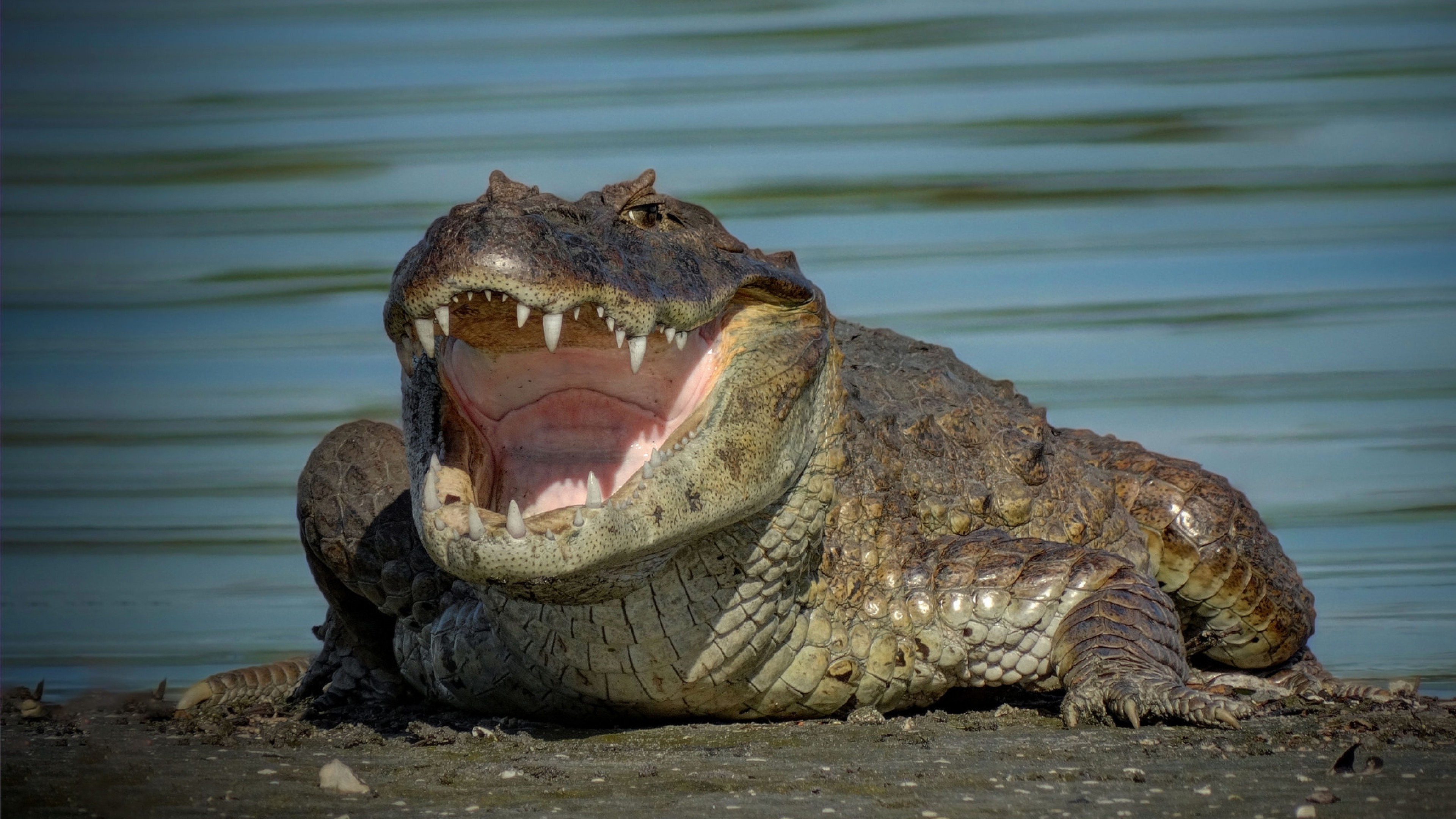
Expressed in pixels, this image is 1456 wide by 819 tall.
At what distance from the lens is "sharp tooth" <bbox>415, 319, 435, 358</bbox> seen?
282 centimetres

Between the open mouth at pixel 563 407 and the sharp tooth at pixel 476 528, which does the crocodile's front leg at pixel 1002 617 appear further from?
the sharp tooth at pixel 476 528

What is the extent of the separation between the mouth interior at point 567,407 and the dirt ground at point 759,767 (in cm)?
62

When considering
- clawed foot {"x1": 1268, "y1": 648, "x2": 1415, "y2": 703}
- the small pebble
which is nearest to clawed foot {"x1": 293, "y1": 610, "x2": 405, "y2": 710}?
the small pebble

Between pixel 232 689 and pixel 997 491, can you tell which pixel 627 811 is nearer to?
pixel 997 491

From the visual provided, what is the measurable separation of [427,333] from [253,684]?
2746 millimetres

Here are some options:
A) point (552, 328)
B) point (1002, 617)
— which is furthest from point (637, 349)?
point (1002, 617)

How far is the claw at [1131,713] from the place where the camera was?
327 centimetres

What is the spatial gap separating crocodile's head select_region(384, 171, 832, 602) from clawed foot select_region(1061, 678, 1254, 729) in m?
0.90

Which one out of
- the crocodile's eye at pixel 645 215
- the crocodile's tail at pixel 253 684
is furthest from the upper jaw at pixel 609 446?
the crocodile's tail at pixel 253 684

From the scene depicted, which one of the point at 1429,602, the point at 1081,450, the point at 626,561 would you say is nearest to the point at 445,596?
the point at 626,561

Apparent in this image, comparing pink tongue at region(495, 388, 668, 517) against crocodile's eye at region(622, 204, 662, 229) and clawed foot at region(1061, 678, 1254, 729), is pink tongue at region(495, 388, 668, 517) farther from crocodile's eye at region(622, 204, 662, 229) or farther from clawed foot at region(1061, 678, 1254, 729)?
clawed foot at region(1061, 678, 1254, 729)

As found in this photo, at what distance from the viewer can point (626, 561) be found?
3.09 metres

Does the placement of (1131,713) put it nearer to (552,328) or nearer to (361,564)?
(552,328)

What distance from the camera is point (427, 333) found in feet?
9.30
